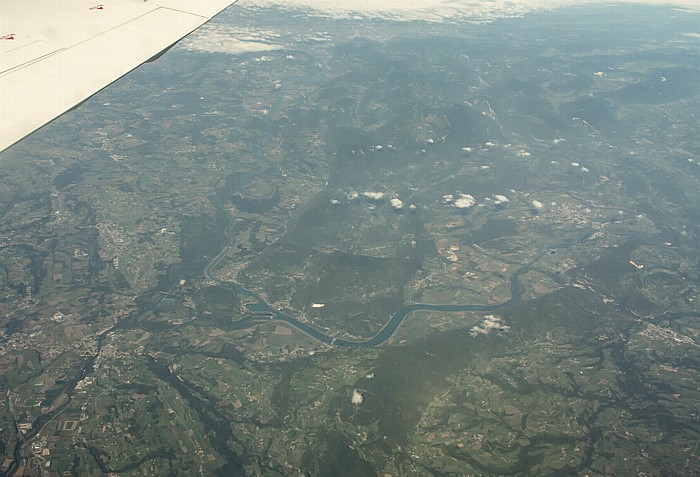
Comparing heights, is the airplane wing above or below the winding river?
above

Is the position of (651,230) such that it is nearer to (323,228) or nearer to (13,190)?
(323,228)

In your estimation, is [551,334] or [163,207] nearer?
[551,334]

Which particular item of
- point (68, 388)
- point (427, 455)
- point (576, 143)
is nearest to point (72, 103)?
point (427, 455)

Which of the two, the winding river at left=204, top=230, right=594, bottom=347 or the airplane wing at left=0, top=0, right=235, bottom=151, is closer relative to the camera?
the airplane wing at left=0, top=0, right=235, bottom=151

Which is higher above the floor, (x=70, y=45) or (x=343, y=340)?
(x=70, y=45)

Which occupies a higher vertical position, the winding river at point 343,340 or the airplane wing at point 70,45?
→ the airplane wing at point 70,45

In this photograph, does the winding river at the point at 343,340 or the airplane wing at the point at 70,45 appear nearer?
the airplane wing at the point at 70,45

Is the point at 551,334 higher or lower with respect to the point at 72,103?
lower

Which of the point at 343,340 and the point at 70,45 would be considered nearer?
the point at 70,45
